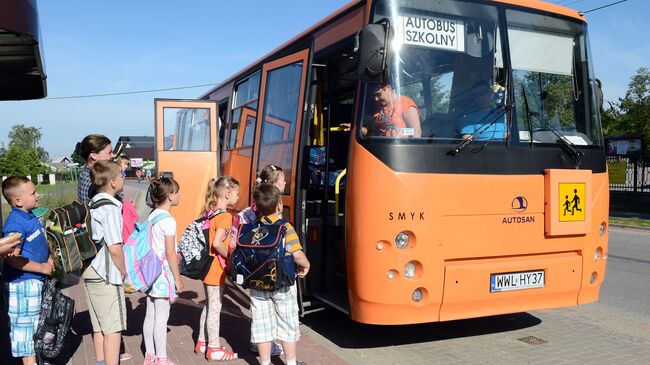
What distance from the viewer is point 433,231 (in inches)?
191

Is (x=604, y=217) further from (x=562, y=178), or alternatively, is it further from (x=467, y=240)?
(x=467, y=240)

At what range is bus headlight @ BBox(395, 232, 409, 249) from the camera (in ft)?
15.7

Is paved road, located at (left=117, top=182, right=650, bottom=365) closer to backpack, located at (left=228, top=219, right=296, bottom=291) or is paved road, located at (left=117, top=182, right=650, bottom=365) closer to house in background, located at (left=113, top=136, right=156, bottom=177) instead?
backpack, located at (left=228, top=219, right=296, bottom=291)

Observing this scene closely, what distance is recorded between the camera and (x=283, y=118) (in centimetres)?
667

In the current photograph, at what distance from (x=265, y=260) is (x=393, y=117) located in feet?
5.53

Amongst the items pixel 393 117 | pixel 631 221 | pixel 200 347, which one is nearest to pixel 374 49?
pixel 393 117

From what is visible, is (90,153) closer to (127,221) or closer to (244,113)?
(127,221)

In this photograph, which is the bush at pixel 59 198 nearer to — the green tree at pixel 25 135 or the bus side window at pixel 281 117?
the bus side window at pixel 281 117

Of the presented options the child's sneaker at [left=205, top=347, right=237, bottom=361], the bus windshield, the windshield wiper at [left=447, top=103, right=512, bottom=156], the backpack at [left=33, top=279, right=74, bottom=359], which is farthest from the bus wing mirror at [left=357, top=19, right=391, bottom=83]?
the backpack at [left=33, top=279, right=74, bottom=359]

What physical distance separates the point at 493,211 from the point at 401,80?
1.44m

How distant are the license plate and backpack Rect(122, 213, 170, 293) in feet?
9.68

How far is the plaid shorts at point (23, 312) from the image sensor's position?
419 centimetres

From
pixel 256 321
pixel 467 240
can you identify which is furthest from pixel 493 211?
pixel 256 321

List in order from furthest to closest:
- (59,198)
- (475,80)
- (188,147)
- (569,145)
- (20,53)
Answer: (59,198) < (188,147) < (569,145) < (475,80) < (20,53)
